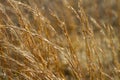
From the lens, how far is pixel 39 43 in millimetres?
2045

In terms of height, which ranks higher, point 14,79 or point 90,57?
point 90,57

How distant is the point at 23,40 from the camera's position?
6.39ft

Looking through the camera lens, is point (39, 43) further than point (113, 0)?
No

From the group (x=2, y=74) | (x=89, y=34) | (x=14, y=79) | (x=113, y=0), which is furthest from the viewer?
(x=113, y=0)

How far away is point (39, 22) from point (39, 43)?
140mm

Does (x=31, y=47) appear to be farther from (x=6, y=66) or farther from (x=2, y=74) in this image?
(x=2, y=74)

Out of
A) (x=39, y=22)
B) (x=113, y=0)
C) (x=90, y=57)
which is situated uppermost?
(x=113, y=0)

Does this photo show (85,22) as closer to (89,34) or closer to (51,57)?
(89,34)

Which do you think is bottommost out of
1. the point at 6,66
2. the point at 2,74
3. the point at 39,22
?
the point at 2,74

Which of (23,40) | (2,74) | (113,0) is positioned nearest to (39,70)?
(2,74)

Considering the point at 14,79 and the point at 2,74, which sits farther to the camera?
the point at 14,79

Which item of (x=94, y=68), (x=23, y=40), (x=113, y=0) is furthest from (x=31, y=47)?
(x=113, y=0)

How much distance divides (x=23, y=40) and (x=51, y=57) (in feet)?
0.61

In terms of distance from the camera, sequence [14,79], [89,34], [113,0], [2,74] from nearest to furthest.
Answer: [2,74] < [14,79] < [89,34] < [113,0]
